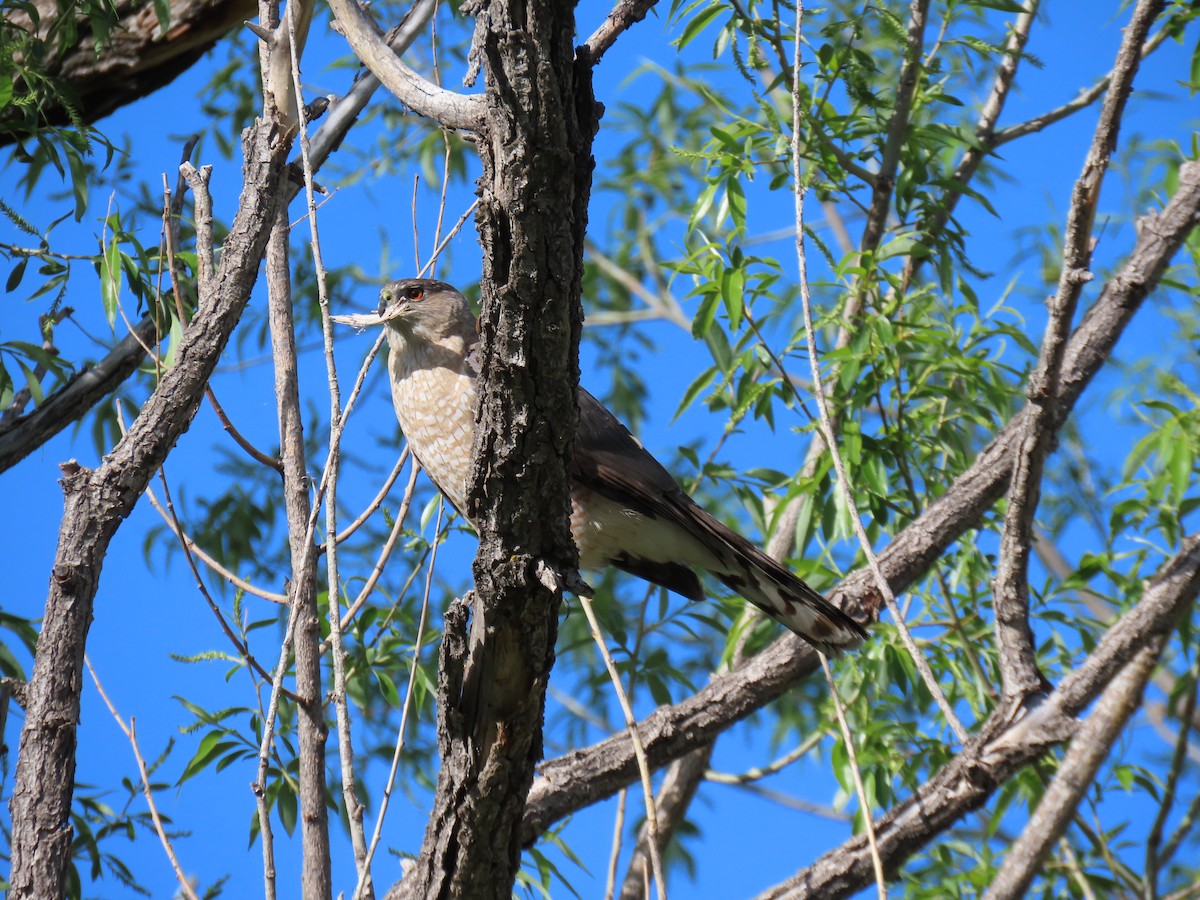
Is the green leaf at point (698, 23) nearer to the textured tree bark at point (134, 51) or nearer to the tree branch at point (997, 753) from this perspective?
the textured tree bark at point (134, 51)

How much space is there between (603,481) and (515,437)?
1.26 m

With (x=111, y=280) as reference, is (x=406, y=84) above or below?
below

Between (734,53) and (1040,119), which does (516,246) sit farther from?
(1040,119)

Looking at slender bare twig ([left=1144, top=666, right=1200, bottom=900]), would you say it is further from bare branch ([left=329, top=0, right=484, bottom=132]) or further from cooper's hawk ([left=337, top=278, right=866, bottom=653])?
bare branch ([left=329, top=0, right=484, bottom=132])

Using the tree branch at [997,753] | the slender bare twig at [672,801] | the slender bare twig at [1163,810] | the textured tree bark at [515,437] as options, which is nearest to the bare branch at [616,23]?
the textured tree bark at [515,437]

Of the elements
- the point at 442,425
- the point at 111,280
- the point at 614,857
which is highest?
the point at 111,280

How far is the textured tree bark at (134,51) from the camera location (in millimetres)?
3676

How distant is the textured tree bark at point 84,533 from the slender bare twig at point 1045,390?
5.93ft

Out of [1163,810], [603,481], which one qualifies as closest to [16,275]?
[603,481]

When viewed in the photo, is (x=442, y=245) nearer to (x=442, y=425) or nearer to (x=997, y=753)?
(x=442, y=425)

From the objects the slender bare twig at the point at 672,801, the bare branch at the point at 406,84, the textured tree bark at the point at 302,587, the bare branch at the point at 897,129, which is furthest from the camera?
the slender bare twig at the point at 672,801

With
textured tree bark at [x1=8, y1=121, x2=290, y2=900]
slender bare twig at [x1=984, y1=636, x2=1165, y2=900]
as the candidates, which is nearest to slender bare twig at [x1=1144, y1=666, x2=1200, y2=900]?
slender bare twig at [x1=984, y1=636, x2=1165, y2=900]

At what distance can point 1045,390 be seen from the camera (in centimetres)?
278

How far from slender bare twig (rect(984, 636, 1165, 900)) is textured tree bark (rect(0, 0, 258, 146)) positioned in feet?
10.5
